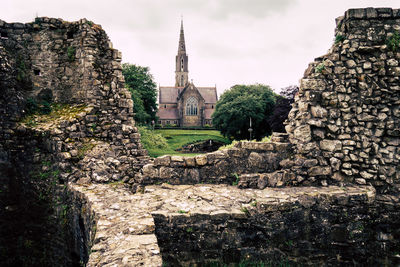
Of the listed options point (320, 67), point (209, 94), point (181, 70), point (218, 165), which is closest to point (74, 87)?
point (218, 165)

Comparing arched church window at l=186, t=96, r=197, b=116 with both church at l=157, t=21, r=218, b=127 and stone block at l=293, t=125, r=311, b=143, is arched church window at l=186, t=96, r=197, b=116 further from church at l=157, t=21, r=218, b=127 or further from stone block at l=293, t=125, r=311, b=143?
stone block at l=293, t=125, r=311, b=143

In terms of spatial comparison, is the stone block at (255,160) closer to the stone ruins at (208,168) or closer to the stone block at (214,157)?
the stone ruins at (208,168)

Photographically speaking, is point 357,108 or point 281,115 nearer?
point 357,108

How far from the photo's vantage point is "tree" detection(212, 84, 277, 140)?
43000mm

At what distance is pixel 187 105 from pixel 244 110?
43790 millimetres

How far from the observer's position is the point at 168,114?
87000 millimetres

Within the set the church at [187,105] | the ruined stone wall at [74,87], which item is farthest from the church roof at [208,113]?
the ruined stone wall at [74,87]

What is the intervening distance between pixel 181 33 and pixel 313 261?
110 m

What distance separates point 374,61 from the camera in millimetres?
5750

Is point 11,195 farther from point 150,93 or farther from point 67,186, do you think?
point 150,93

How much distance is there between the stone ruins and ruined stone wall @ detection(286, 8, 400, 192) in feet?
0.07

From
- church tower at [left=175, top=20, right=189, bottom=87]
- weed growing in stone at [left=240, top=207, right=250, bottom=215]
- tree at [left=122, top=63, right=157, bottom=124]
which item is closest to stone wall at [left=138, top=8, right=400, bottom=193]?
weed growing in stone at [left=240, top=207, right=250, bottom=215]

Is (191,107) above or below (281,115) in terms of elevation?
above

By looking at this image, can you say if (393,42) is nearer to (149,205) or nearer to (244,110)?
(149,205)
